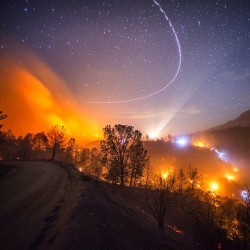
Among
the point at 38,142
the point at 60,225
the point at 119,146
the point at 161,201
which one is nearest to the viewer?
the point at 60,225

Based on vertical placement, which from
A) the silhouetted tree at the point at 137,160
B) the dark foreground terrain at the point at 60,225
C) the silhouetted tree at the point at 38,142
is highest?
the silhouetted tree at the point at 38,142

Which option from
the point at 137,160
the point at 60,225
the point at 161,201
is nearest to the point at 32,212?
the point at 60,225

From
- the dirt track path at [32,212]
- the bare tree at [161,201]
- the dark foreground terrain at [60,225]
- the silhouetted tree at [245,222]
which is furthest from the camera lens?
the bare tree at [161,201]

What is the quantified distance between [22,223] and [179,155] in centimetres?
19326

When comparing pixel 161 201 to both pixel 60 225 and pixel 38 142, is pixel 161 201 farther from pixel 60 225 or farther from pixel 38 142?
pixel 38 142

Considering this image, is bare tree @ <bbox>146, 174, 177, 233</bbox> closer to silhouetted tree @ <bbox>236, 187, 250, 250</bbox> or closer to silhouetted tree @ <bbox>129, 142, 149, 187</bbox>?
silhouetted tree @ <bbox>236, 187, 250, 250</bbox>

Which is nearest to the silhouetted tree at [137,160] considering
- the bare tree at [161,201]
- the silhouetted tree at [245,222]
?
the bare tree at [161,201]

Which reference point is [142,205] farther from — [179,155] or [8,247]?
[179,155]

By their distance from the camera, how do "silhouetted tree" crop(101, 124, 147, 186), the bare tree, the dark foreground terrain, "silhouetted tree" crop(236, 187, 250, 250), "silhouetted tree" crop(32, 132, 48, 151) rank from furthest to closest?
"silhouetted tree" crop(32, 132, 48, 151) < "silhouetted tree" crop(101, 124, 147, 186) < the bare tree < "silhouetted tree" crop(236, 187, 250, 250) < the dark foreground terrain

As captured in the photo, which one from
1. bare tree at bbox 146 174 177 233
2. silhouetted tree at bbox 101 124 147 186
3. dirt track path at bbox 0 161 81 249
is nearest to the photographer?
dirt track path at bbox 0 161 81 249

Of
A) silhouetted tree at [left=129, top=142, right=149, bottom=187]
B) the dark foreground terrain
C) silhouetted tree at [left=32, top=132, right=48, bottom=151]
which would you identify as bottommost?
the dark foreground terrain

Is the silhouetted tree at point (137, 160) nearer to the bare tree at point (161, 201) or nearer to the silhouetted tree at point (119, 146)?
the silhouetted tree at point (119, 146)

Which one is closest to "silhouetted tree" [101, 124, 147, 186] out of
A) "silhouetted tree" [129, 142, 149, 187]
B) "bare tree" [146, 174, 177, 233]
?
"silhouetted tree" [129, 142, 149, 187]

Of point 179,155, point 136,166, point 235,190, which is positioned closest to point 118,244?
point 136,166
